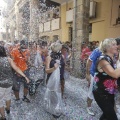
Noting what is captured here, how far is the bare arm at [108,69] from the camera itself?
230 cm

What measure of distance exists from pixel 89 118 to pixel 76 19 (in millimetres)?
5048

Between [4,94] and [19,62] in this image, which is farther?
[19,62]

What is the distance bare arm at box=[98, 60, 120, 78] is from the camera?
7.56 feet

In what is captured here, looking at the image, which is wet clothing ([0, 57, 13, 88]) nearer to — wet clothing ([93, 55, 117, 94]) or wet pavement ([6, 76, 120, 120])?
wet pavement ([6, 76, 120, 120])

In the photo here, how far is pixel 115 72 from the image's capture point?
230cm

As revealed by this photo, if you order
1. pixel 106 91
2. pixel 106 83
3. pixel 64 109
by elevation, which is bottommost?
pixel 64 109

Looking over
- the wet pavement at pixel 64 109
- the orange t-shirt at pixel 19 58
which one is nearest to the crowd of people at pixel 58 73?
the orange t-shirt at pixel 19 58

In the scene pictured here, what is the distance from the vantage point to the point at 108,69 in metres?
2.35

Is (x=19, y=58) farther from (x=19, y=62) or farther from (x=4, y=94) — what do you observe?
(x=4, y=94)

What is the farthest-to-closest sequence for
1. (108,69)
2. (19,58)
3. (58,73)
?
(19,58) → (58,73) → (108,69)

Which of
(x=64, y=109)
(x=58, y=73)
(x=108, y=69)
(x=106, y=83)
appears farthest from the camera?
(x=64, y=109)

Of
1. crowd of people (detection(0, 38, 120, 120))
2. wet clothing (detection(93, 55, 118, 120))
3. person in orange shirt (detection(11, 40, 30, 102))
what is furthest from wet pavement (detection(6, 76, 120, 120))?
wet clothing (detection(93, 55, 118, 120))

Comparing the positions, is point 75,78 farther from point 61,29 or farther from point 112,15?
point 61,29

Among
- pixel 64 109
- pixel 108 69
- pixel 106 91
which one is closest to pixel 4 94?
pixel 64 109
